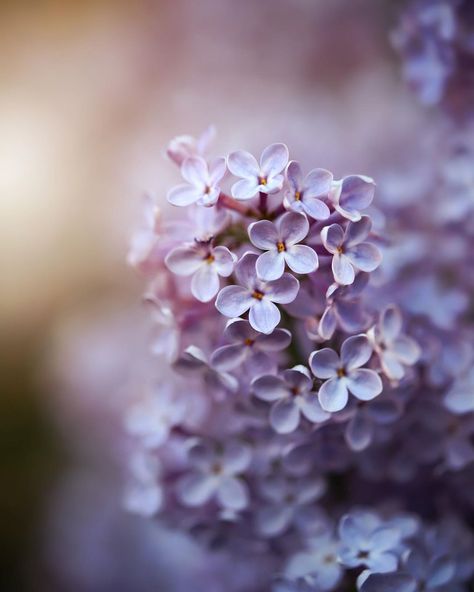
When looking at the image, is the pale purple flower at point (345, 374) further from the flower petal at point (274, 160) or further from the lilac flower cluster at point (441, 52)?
the lilac flower cluster at point (441, 52)

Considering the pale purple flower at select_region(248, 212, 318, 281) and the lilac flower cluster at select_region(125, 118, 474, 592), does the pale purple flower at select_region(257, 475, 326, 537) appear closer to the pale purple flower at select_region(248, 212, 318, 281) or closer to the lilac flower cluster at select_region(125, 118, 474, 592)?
the lilac flower cluster at select_region(125, 118, 474, 592)

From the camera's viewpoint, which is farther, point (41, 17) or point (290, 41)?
point (41, 17)

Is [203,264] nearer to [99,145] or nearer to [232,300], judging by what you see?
[232,300]

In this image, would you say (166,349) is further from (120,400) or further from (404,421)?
(120,400)

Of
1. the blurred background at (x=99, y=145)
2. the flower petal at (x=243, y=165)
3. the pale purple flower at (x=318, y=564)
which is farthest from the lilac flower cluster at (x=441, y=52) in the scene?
the pale purple flower at (x=318, y=564)

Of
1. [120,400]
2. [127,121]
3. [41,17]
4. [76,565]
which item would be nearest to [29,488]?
[76,565]

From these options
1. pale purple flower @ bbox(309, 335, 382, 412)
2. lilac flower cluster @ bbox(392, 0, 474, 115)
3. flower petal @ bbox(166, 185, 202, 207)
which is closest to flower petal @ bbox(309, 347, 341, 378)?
pale purple flower @ bbox(309, 335, 382, 412)
